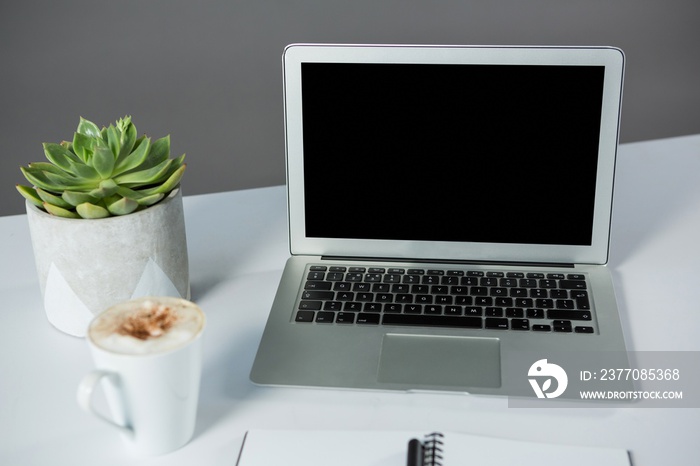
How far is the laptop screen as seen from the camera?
3.32 feet

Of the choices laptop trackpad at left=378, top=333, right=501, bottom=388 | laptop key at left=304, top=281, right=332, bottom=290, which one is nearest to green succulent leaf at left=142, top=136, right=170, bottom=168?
laptop key at left=304, top=281, right=332, bottom=290

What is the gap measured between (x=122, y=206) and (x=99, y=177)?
0.16ft

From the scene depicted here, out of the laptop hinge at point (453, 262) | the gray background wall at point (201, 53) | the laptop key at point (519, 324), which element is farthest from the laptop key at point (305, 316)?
the gray background wall at point (201, 53)

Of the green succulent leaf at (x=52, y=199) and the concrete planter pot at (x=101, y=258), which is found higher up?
the green succulent leaf at (x=52, y=199)

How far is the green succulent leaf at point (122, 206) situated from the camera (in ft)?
2.96

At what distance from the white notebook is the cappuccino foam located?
126 mm

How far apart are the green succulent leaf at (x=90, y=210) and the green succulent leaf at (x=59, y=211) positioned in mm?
12

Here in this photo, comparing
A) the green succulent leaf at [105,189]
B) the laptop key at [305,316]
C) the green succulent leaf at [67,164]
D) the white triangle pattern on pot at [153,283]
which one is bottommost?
the laptop key at [305,316]

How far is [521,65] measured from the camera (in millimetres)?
1008

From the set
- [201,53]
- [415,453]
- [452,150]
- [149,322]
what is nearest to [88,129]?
[149,322]

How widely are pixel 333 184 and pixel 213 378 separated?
0.98 feet

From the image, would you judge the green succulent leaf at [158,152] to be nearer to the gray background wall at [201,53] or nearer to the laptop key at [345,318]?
the laptop key at [345,318]

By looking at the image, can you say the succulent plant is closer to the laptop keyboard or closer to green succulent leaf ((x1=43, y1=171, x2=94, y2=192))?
green succulent leaf ((x1=43, y1=171, x2=94, y2=192))

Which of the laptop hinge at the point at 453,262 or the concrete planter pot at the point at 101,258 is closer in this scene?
the concrete planter pot at the point at 101,258
